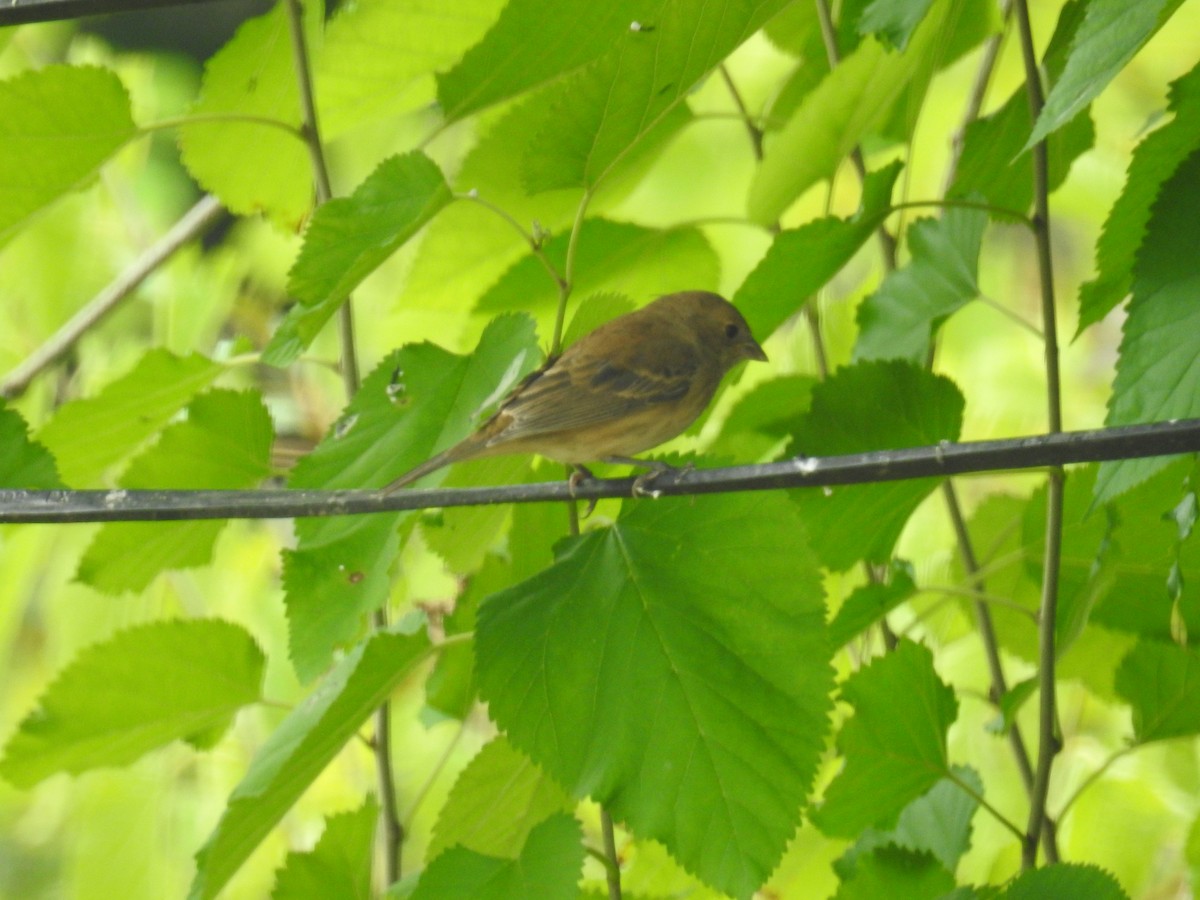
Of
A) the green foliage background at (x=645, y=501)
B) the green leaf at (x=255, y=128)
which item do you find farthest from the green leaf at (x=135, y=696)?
the green leaf at (x=255, y=128)

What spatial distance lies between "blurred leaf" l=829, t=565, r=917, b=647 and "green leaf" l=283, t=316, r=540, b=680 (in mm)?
418

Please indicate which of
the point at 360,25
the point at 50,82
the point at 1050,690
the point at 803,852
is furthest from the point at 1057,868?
the point at 50,82

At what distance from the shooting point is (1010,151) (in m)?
1.32

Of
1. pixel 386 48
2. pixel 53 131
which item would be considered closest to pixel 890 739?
pixel 386 48

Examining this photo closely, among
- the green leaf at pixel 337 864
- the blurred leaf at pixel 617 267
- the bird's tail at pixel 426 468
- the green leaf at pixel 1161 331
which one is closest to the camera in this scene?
the green leaf at pixel 1161 331

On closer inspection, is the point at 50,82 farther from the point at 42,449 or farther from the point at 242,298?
the point at 242,298

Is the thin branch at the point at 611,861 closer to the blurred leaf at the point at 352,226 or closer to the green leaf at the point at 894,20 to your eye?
the blurred leaf at the point at 352,226

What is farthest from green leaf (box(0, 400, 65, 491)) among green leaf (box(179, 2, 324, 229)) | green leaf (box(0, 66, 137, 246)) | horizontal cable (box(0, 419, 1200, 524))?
green leaf (box(179, 2, 324, 229))

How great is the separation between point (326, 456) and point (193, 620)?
1.19ft

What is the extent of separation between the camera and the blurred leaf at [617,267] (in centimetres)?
147

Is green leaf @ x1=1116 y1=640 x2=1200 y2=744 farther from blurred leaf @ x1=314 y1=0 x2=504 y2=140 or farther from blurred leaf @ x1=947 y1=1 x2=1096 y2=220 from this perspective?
blurred leaf @ x1=314 y1=0 x2=504 y2=140

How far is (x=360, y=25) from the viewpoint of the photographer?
1383 mm

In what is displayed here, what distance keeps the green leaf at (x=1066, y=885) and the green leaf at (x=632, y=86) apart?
26.8 inches

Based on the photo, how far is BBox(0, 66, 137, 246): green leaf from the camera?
1270 mm
